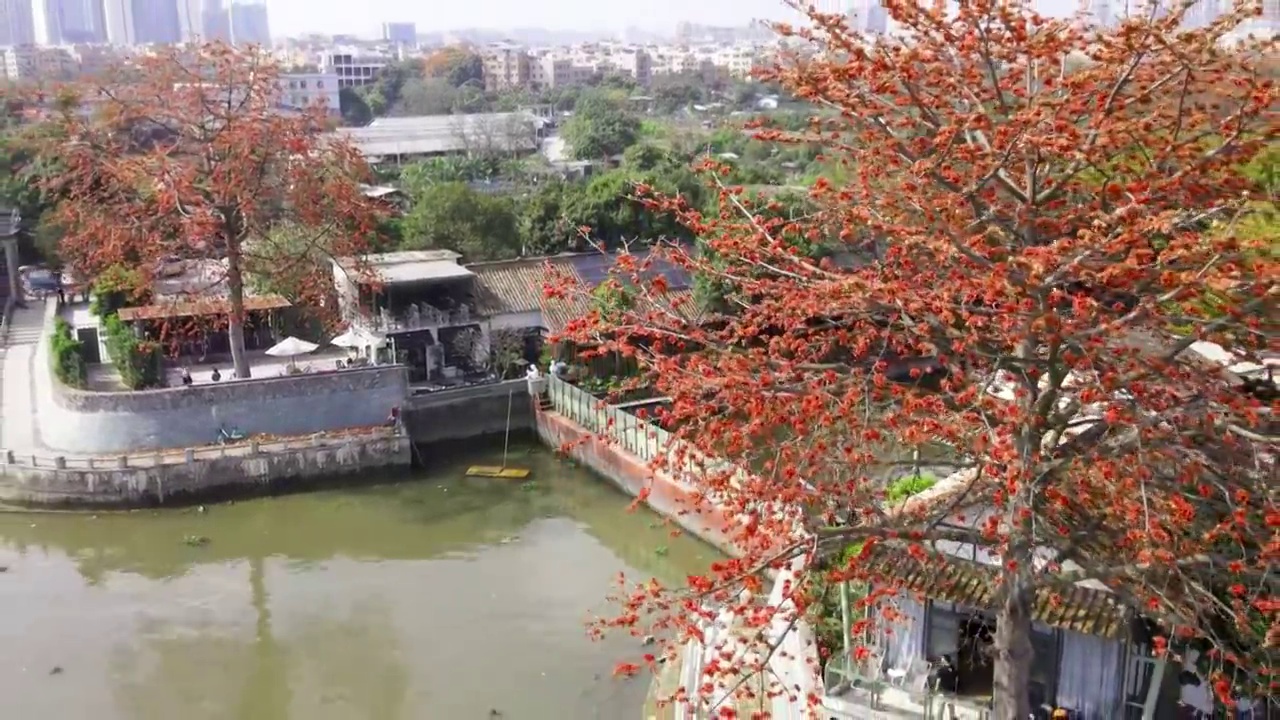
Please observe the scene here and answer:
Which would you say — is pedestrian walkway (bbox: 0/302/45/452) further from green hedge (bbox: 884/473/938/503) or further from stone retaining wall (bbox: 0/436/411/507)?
green hedge (bbox: 884/473/938/503)

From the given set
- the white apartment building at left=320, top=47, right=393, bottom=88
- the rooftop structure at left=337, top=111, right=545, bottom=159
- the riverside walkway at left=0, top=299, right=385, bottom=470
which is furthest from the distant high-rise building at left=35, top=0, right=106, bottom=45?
the riverside walkway at left=0, top=299, right=385, bottom=470

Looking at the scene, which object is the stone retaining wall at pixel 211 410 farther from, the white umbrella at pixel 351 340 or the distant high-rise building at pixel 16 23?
the distant high-rise building at pixel 16 23

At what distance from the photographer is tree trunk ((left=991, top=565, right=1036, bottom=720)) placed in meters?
6.14

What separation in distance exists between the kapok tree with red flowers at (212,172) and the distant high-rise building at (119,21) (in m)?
190

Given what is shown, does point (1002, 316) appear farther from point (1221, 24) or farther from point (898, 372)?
point (898, 372)

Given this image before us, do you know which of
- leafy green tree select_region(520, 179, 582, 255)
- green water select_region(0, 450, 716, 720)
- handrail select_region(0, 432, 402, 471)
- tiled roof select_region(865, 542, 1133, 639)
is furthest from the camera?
leafy green tree select_region(520, 179, 582, 255)

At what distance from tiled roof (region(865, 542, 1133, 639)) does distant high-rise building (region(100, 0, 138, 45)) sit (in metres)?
206

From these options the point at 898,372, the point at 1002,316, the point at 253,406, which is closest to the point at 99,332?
the point at 253,406

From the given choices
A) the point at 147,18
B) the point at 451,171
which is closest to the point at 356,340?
the point at 451,171

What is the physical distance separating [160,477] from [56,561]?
2.16 m

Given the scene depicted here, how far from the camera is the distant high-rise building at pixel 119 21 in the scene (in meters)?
192

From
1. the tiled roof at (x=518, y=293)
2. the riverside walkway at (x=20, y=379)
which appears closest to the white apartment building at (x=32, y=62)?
the riverside walkway at (x=20, y=379)

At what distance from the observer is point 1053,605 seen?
24.5 feet

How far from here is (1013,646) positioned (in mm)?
6230
